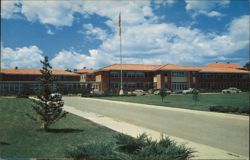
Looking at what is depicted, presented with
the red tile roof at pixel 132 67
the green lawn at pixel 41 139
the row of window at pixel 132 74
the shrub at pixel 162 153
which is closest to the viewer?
the shrub at pixel 162 153

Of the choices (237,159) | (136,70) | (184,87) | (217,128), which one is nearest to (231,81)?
(184,87)

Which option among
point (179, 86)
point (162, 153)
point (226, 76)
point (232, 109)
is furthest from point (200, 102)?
point (226, 76)

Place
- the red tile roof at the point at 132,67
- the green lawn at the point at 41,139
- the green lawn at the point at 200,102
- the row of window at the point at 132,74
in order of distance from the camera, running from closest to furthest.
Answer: the green lawn at the point at 41,139 → the green lawn at the point at 200,102 → the row of window at the point at 132,74 → the red tile roof at the point at 132,67

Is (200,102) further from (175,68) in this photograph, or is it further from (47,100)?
(175,68)

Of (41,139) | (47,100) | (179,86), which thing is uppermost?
(179,86)

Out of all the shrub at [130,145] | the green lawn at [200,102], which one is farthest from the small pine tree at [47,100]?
the green lawn at [200,102]

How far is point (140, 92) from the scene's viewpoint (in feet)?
225

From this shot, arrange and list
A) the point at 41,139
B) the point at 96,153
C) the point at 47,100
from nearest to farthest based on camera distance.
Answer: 1. the point at 96,153
2. the point at 41,139
3. the point at 47,100

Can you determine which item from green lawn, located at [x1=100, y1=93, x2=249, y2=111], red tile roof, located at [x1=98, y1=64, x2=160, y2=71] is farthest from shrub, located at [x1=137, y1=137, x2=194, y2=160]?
red tile roof, located at [x1=98, y1=64, x2=160, y2=71]

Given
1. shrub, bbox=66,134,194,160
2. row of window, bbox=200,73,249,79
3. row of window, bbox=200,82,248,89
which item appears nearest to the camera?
shrub, bbox=66,134,194,160

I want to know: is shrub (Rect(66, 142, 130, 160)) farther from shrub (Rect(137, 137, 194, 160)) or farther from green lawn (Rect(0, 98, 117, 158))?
green lawn (Rect(0, 98, 117, 158))

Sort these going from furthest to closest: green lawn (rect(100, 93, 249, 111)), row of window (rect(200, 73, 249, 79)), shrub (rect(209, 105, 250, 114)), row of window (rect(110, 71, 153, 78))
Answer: row of window (rect(200, 73, 249, 79)) → row of window (rect(110, 71, 153, 78)) → green lawn (rect(100, 93, 249, 111)) → shrub (rect(209, 105, 250, 114))

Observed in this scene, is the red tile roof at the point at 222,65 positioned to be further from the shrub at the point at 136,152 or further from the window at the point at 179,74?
the shrub at the point at 136,152

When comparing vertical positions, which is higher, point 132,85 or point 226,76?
point 226,76
